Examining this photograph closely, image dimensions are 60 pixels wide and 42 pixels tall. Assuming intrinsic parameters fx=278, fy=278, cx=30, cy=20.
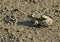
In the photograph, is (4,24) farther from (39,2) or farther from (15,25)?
(39,2)

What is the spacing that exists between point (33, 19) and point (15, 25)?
33cm

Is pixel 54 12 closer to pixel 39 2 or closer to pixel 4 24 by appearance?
pixel 39 2

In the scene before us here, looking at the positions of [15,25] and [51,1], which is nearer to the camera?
[15,25]

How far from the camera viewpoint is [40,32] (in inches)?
173

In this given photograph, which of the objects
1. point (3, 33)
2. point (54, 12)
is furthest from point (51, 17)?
point (3, 33)

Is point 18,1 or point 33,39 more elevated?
point 18,1

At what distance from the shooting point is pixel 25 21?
4.63m

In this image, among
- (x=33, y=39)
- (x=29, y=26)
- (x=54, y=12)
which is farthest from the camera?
(x=54, y=12)

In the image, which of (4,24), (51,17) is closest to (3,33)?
(4,24)

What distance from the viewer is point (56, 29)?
14.6 feet

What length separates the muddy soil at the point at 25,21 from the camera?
429 cm

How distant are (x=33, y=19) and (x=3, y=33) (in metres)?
0.59

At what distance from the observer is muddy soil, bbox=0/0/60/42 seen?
169 inches

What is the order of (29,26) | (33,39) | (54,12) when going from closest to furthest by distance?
1. (33,39)
2. (29,26)
3. (54,12)
